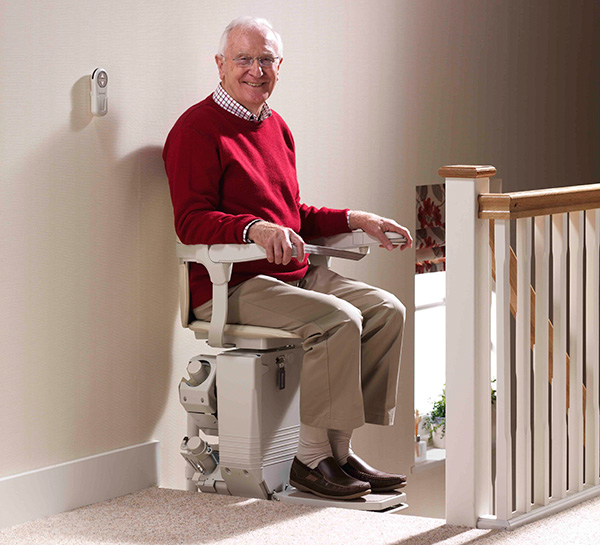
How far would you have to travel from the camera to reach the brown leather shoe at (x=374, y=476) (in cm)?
347

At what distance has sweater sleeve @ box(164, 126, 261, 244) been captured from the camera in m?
3.33

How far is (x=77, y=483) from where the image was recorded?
3461mm

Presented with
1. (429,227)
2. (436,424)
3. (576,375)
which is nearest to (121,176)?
(576,375)

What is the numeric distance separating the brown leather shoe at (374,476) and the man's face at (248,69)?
1.20 m

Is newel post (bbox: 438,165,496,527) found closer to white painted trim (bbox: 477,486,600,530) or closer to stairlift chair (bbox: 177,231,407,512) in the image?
white painted trim (bbox: 477,486,600,530)

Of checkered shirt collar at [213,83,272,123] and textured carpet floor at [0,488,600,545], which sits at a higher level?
checkered shirt collar at [213,83,272,123]

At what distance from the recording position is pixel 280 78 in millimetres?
4379

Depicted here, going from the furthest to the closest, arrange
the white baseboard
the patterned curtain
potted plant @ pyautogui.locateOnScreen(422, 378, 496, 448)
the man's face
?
potted plant @ pyautogui.locateOnScreen(422, 378, 496, 448), the patterned curtain, the man's face, the white baseboard

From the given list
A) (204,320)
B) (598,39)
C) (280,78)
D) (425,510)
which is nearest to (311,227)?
(204,320)

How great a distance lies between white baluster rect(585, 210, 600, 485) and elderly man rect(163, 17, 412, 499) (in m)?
0.60

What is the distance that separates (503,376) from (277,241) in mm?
744

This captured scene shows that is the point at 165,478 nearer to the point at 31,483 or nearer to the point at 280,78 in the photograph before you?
the point at 31,483

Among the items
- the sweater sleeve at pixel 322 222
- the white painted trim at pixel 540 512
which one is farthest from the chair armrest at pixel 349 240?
the white painted trim at pixel 540 512

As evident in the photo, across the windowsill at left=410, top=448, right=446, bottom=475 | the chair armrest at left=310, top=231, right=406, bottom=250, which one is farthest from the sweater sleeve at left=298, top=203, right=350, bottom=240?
the windowsill at left=410, top=448, right=446, bottom=475
